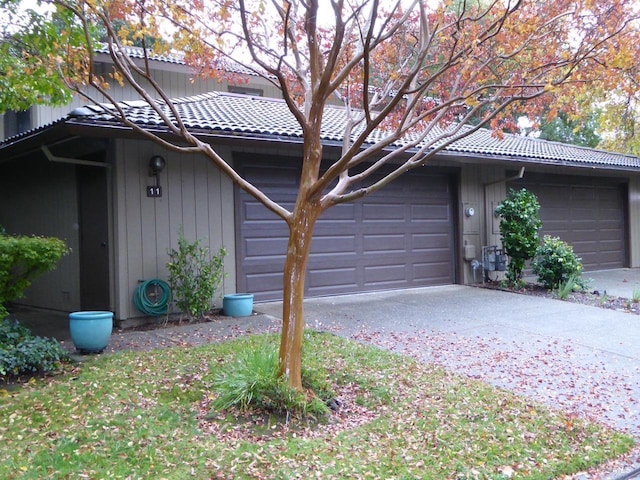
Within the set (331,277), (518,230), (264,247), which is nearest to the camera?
(264,247)

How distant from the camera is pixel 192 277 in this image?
26.7 ft

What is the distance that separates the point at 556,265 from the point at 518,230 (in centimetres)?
99

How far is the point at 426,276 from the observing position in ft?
38.4

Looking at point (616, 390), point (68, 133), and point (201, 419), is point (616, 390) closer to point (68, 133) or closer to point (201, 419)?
point (201, 419)

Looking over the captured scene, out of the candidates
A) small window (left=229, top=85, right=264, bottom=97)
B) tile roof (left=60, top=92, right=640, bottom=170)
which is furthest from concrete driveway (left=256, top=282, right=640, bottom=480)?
small window (left=229, top=85, right=264, bottom=97)

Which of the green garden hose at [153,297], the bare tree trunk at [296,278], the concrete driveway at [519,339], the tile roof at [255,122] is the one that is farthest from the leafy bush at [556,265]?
the bare tree trunk at [296,278]

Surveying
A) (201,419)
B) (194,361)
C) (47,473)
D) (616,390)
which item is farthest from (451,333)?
(47,473)

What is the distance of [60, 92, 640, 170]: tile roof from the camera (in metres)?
7.68

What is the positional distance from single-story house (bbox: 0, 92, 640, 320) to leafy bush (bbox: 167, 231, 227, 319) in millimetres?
329

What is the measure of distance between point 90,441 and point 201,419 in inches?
32.6

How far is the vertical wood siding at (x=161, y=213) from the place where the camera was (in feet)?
26.3

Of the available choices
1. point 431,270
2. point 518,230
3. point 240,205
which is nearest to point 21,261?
point 240,205

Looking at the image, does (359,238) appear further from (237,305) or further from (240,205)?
(237,305)

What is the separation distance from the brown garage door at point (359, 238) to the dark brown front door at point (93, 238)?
2012 millimetres
